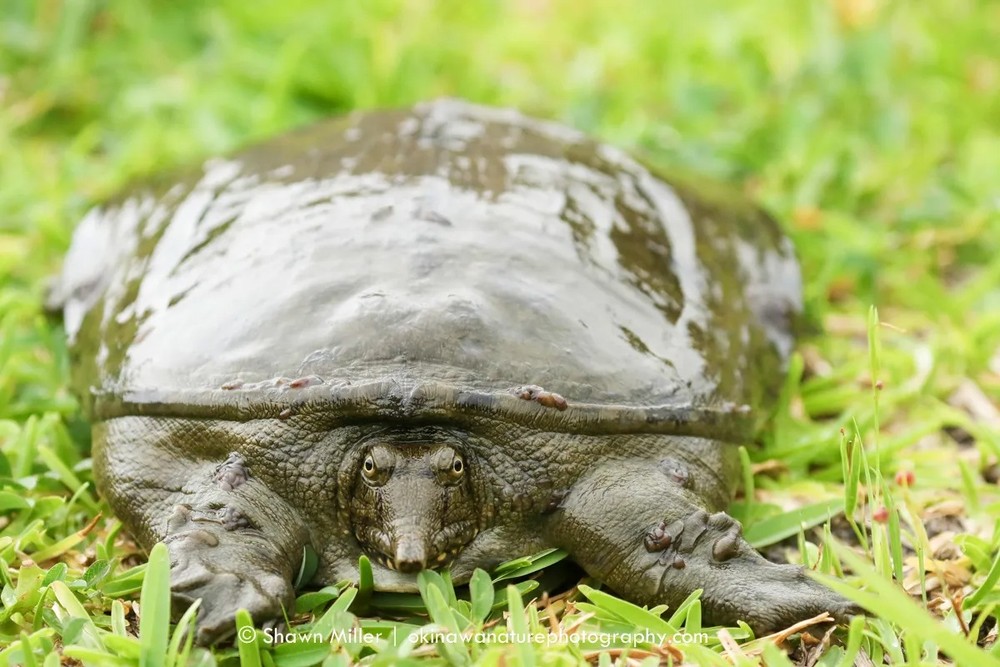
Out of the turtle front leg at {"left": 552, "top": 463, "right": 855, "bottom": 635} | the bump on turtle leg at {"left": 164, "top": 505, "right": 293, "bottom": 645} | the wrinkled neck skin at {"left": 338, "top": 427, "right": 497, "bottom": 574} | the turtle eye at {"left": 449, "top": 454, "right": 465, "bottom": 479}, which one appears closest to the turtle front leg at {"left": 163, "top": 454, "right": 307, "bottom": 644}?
the bump on turtle leg at {"left": 164, "top": 505, "right": 293, "bottom": 645}

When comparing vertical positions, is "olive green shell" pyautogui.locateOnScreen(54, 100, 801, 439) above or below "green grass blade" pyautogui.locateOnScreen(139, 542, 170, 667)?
above

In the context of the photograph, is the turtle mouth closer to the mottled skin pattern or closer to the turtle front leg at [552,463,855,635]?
the mottled skin pattern

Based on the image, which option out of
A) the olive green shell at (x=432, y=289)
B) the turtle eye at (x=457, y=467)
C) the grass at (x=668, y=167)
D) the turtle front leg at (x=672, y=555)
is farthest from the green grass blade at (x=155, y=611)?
the turtle front leg at (x=672, y=555)

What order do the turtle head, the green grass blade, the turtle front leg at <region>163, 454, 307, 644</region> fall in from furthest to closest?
the turtle head, the turtle front leg at <region>163, 454, 307, 644</region>, the green grass blade

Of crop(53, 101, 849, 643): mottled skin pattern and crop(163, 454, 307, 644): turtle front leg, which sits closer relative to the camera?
crop(163, 454, 307, 644): turtle front leg

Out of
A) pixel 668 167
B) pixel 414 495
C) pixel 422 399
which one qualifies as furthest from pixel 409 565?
pixel 668 167
